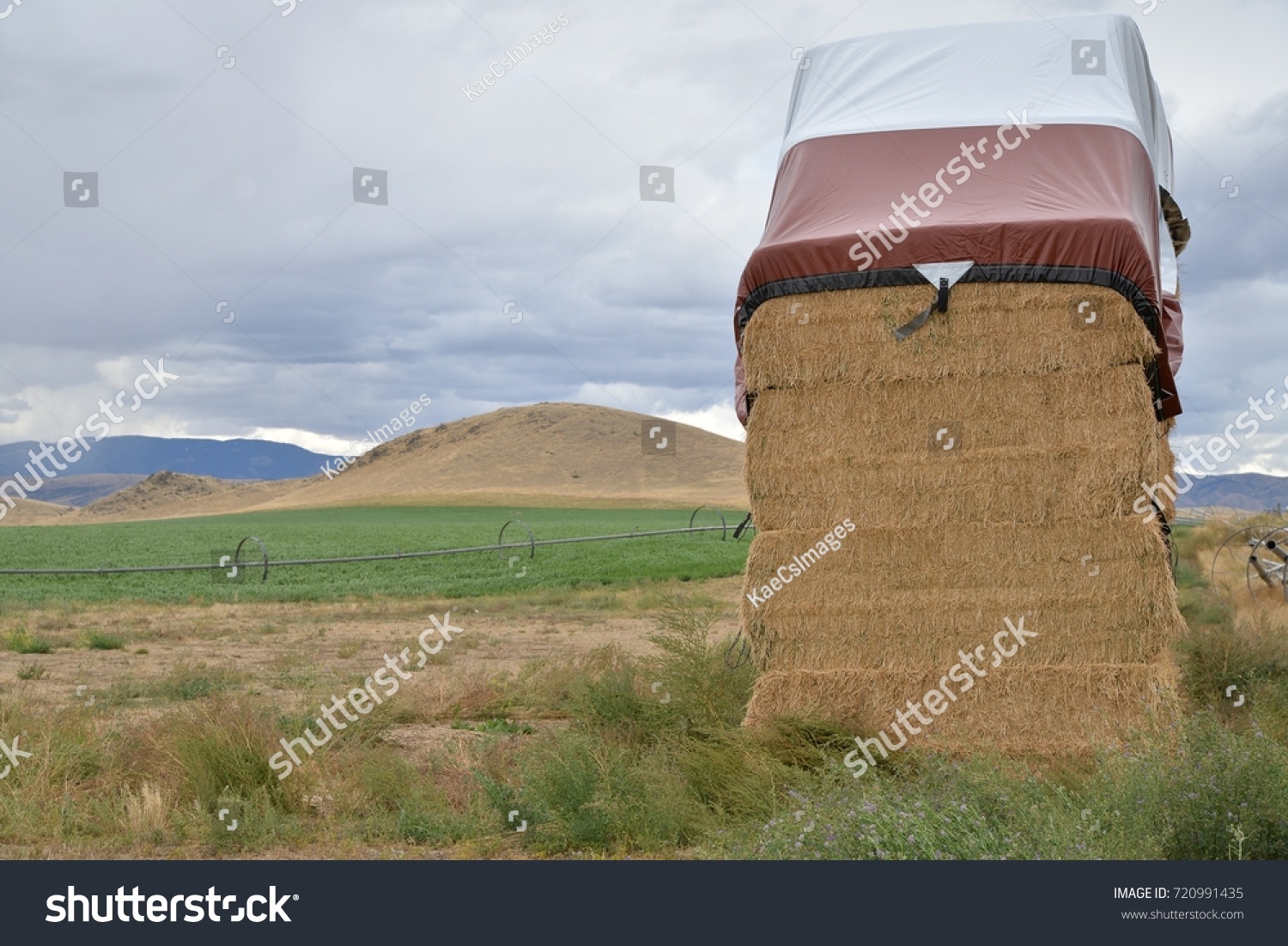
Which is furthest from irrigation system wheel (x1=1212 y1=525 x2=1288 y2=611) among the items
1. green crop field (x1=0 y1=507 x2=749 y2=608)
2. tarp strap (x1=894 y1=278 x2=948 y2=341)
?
green crop field (x1=0 y1=507 x2=749 y2=608)

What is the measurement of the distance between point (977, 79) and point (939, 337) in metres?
3.01

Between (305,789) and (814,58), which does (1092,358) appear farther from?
(305,789)

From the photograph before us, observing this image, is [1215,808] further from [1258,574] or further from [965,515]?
[1258,574]

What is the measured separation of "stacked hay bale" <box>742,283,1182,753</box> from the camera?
746 cm

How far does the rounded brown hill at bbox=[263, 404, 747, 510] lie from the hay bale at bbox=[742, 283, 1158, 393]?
96418 mm

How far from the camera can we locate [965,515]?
25.2 feet

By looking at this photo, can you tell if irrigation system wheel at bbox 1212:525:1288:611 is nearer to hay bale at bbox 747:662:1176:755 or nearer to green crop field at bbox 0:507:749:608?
hay bale at bbox 747:662:1176:755

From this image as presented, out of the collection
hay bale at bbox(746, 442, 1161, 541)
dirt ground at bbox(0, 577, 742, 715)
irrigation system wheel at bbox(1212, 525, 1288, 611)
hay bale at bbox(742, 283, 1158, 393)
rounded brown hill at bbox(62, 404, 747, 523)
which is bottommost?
dirt ground at bbox(0, 577, 742, 715)

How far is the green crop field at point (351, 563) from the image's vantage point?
92.2 ft

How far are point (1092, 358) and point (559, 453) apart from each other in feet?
435

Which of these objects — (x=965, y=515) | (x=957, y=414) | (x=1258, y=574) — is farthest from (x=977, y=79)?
(x=1258, y=574)

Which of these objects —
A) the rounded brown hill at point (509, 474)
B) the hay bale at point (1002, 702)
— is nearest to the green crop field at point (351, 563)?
the hay bale at point (1002, 702)

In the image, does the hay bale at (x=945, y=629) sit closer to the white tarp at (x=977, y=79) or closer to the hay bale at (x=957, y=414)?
the hay bale at (x=957, y=414)

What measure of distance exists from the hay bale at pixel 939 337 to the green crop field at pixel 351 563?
19735 mm
